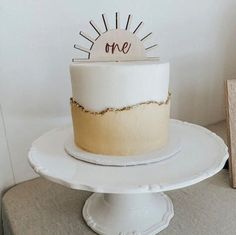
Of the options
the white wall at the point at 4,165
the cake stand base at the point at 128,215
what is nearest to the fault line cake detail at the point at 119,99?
the cake stand base at the point at 128,215

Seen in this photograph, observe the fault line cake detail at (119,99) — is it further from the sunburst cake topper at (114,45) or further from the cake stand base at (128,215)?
the cake stand base at (128,215)

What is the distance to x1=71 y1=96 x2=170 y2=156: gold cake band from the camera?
0.51m

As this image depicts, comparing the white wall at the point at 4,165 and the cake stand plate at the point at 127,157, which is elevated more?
the cake stand plate at the point at 127,157

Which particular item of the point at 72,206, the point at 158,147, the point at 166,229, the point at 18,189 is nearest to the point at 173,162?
the point at 158,147

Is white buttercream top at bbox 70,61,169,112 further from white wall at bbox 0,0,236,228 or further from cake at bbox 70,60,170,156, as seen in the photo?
white wall at bbox 0,0,236,228

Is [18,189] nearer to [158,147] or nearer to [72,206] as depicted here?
[72,206]

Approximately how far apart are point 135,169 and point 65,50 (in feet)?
1.18

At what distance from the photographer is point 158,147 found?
1.82 ft

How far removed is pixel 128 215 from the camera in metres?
0.58

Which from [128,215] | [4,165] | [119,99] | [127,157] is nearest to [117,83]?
[119,99]

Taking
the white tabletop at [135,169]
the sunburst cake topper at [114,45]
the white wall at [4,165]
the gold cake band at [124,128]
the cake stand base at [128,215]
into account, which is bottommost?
the cake stand base at [128,215]

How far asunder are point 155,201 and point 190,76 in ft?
1.46

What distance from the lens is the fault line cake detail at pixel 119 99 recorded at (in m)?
0.50

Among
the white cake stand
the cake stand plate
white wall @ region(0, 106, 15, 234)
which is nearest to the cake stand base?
the white cake stand
